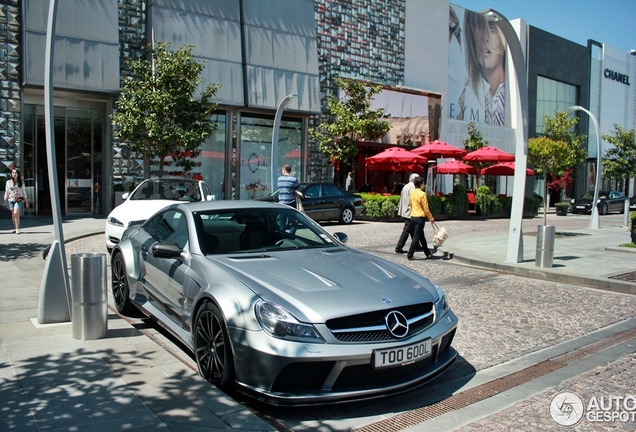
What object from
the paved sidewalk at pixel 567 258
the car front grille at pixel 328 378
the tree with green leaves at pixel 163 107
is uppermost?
the tree with green leaves at pixel 163 107

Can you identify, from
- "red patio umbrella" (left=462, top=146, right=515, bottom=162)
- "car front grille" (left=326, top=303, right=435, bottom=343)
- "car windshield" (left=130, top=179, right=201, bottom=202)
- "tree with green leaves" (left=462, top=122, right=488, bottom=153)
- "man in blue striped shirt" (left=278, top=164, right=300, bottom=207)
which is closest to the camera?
"car front grille" (left=326, top=303, right=435, bottom=343)

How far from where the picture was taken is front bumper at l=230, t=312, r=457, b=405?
367cm

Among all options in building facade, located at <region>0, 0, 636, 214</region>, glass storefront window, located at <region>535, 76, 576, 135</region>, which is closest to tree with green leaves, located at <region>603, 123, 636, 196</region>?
glass storefront window, located at <region>535, 76, 576, 135</region>

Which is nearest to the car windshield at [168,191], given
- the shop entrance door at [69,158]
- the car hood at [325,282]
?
the car hood at [325,282]

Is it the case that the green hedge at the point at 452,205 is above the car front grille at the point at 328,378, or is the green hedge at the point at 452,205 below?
above

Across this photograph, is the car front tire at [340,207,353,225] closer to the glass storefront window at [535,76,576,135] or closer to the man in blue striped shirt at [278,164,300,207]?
the man in blue striped shirt at [278,164,300,207]

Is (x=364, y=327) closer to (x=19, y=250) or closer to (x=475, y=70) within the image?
(x=19, y=250)

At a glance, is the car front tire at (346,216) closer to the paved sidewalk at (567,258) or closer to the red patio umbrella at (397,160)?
the red patio umbrella at (397,160)

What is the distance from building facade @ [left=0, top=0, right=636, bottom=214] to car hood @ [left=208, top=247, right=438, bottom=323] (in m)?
9.46

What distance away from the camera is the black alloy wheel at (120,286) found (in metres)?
6.31

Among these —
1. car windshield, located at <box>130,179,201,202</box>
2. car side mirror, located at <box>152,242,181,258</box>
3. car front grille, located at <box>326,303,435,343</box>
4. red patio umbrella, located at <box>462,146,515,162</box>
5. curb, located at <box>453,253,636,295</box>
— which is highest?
red patio umbrella, located at <box>462,146,515,162</box>
